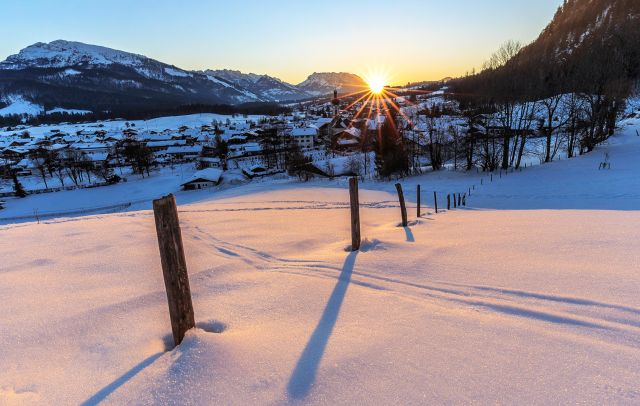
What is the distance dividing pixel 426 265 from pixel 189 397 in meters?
3.86

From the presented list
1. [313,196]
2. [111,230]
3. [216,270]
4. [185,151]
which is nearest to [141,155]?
[185,151]

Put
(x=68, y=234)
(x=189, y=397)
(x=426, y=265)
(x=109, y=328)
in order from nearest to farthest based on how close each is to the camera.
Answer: (x=189, y=397) < (x=109, y=328) < (x=426, y=265) < (x=68, y=234)

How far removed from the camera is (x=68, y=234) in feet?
31.6

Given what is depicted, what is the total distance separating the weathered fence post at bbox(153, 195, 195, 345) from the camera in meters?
3.18

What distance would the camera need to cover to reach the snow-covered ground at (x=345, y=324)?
2.47 m

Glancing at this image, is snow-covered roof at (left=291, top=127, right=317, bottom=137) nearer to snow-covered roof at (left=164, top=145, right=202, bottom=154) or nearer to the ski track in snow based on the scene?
snow-covered roof at (left=164, top=145, right=202, bottom=154)

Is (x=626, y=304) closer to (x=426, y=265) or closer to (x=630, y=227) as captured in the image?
(x=426, y=265)

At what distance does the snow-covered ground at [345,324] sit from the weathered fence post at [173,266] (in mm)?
185

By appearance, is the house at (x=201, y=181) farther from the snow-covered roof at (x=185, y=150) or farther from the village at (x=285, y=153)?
the snow-covered roof at (x=185, y=150)

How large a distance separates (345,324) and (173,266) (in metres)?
1.88

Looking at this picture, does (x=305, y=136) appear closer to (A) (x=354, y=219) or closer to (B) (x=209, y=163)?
(B) (x=209, y=163)

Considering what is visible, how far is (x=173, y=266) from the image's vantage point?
10.8 feet

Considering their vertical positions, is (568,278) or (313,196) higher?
(568,278)

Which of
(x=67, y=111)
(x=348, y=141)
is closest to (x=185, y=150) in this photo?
(x=348, y=141)
